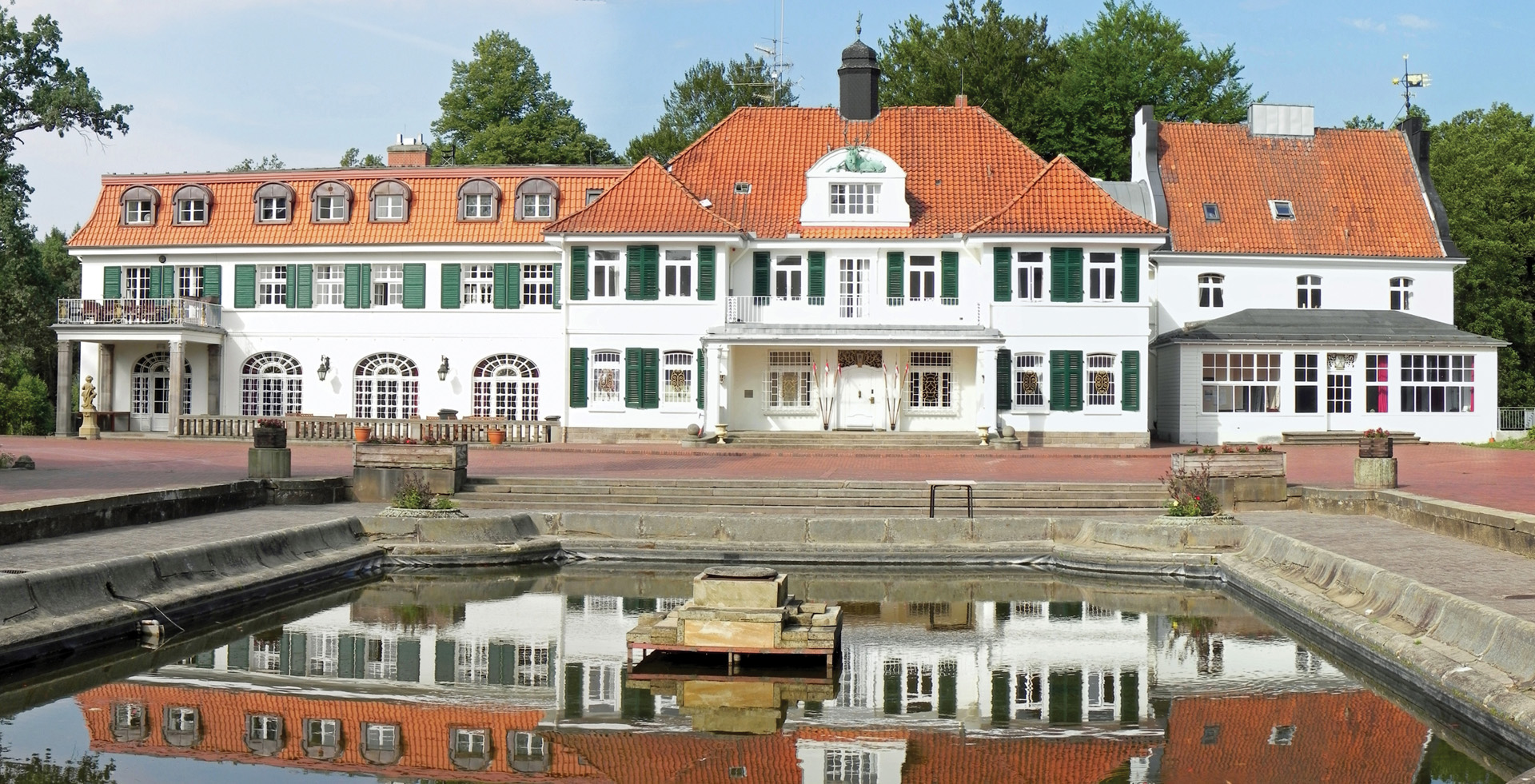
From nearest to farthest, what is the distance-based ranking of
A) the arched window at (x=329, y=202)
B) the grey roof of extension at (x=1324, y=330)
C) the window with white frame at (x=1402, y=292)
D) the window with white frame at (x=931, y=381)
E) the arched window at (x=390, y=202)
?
the window with white frame at (x=931, y=381), the grey roof of extension at (x=1324, y=330), the arched window at (x=390, y=202), the arched window at (x=329, y=202), the window with white frame at (x=1402, y=292)

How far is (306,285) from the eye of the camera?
3812cm

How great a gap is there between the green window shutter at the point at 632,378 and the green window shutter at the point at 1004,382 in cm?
850

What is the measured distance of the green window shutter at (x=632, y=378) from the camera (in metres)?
35.1

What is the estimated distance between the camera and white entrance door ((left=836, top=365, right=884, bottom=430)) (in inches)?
1405

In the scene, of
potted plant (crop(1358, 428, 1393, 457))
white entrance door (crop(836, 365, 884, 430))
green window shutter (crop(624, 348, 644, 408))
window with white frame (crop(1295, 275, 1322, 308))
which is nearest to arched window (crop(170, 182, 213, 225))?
green window shutter (crop(624, 348, 644, 408))

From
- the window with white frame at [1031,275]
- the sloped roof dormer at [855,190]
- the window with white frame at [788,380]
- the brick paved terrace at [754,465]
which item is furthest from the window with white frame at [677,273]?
the window with white frame at [1031,275]

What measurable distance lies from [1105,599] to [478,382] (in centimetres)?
2407

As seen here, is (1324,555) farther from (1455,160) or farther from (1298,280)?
(1455,160)

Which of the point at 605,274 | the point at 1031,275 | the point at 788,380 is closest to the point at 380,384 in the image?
the point at 605,274

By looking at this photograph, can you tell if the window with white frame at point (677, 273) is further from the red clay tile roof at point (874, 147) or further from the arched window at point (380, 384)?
the arched window at point (380, 384)

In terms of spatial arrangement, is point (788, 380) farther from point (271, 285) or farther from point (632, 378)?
point (271, 285)

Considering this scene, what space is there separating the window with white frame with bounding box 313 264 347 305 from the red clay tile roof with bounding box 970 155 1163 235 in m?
16.4

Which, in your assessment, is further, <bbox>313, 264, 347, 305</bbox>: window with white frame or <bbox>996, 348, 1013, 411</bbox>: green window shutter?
<bbox>313, 264, 347, 305</bbox>: window with white frame

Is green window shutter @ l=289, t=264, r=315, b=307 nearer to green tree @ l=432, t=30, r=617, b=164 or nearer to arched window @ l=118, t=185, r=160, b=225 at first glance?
arched window @ l=118, t=185, r=160, b=225
